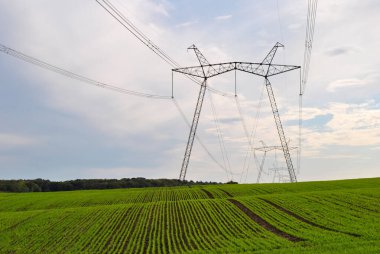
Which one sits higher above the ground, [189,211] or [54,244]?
[189,211]

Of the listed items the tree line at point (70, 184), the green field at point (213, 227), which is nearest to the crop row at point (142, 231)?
the green field at point (213, 227)

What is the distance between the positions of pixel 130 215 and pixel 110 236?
13.9 meters

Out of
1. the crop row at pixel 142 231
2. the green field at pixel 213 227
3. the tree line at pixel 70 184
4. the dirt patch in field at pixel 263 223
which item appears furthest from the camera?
the tree line at pixel 70 184

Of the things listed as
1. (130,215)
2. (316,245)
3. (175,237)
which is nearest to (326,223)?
(316,245)

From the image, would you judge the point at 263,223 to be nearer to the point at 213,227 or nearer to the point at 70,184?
the point at 213,227

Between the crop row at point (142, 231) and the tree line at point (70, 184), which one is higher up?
the tree line at point (70, 184)

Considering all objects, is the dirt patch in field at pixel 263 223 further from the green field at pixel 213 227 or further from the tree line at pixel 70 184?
the tree line at pixel 70 184

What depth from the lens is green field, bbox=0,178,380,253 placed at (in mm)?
36969

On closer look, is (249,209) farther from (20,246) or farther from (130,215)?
(20,246)

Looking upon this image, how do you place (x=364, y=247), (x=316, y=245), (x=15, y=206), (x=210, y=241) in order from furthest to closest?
(x=15, y=206) → (x=210, y=241) → (x=316, y=245) → (x=364, y=247)

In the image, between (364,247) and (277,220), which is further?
(277,220)

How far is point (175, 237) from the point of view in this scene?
4569 cm

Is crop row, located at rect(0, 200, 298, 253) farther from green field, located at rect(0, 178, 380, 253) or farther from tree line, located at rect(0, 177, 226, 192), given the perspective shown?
tree line, located at rect(0, 177, 226, 192)

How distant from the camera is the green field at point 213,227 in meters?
37.0
